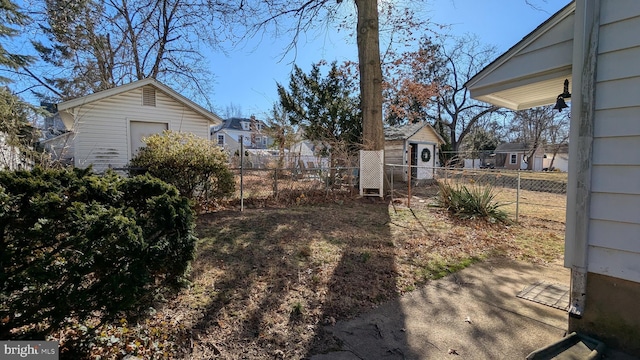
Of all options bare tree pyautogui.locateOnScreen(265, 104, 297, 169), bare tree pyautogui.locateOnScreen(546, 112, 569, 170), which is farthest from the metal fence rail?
bare tree pyautogui.locateOnScreen(546, 112, 569, 170)

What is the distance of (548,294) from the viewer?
3.09 metres

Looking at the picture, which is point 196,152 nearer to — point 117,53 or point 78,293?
point 78,293

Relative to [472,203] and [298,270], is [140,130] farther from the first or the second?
[472,203]

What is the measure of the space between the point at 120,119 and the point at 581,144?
11.6 meters

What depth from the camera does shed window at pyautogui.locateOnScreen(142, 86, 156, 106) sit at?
9961 millimetres

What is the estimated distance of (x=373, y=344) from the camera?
2.29 m

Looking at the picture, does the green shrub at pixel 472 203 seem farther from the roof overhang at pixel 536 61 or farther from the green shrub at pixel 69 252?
the green shrub at pixel 69 252

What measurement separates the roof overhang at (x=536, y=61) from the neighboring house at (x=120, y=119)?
397 inches

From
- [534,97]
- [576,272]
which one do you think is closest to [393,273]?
[576,272]

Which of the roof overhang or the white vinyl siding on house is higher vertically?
the roof overhang

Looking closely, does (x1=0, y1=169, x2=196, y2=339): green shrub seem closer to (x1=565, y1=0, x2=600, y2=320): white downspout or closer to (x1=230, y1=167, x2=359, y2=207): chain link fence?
(x1=565, y1=0, x2=600, y2=320): white downspout

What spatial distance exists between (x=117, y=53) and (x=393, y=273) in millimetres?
19588

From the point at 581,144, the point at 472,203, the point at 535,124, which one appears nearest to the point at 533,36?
the point at 581,144

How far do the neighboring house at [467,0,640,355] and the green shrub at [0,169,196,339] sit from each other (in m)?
3.10
